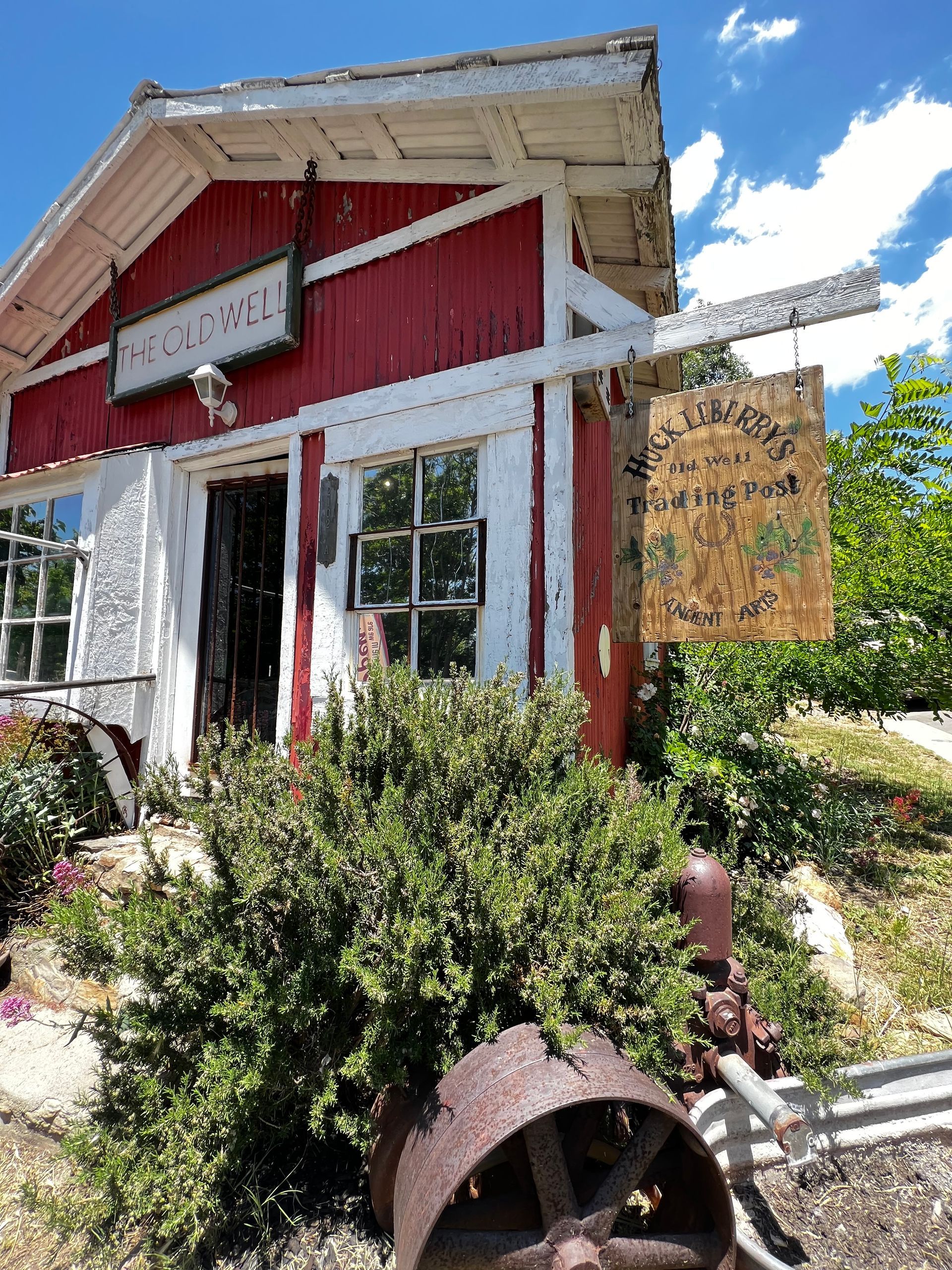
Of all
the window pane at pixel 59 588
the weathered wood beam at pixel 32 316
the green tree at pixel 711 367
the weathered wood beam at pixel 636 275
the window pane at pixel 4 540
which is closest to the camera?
the weathered wood beam at pixel 636 275

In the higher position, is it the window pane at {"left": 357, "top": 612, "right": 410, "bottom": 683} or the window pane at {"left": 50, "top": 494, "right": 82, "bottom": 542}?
the window pane at {"left": 50, "top": 494, "right": 82, "bottom": 542}

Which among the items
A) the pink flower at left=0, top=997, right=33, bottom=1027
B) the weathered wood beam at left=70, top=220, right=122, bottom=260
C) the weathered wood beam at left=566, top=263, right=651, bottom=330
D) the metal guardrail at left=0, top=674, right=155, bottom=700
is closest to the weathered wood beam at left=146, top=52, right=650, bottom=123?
the weathered wood beam at left=566, top=263, right=651, bottom=330

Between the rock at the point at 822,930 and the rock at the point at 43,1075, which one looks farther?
the rock at the point at 822,930

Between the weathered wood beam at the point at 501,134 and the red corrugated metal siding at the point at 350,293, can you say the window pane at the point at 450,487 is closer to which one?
the red corrugated metal siding at the point at 350,293

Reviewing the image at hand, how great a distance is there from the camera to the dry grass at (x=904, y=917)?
2646 mm

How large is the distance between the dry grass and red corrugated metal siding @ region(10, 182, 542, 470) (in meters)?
3.61

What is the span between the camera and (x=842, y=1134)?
201 centimetres

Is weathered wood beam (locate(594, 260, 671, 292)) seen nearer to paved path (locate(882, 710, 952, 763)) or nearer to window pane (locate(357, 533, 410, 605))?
window pane (locate(357, 533, 410, 605))

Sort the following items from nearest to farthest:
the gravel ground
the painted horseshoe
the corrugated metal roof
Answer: the gravel ground < the painted horseshoe < the corrugated metal roof

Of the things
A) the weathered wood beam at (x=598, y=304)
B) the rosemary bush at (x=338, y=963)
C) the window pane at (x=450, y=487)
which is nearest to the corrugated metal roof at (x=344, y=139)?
the weathered wood beam at (x=598, y=304)

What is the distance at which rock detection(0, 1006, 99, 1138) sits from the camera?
220cm

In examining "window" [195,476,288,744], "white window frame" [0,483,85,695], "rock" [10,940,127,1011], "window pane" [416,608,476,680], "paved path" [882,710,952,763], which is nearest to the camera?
"rock" [10,940,127,1011]

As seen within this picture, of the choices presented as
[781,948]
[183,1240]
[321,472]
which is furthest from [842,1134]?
[321,472]

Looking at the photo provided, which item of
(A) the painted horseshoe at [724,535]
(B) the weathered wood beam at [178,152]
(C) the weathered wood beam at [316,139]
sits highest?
(B) the weathered wood beam at [178,152]
